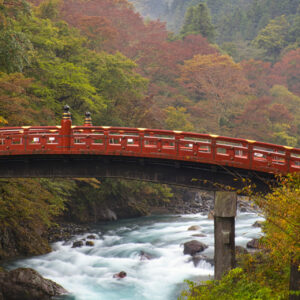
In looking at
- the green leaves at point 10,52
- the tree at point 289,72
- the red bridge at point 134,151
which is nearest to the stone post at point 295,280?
the red bridge at point 134,151

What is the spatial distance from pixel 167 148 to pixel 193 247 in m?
10.9

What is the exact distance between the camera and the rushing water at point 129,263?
21239 millimetres

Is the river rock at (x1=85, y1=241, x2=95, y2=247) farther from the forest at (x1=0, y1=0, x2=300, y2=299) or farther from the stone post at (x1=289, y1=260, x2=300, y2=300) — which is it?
the stone post at (x1=289, y1=260, x2=300, y2=300)

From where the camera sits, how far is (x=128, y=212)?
37281 mm

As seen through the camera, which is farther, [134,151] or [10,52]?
[10,52]

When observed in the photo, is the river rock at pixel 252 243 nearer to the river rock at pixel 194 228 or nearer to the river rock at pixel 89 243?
the river rock at pixel 194 228

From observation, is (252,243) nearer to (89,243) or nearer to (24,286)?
(89,243)

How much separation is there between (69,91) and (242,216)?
63.1 feet

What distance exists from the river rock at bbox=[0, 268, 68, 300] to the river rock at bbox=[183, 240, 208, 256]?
30.3ft

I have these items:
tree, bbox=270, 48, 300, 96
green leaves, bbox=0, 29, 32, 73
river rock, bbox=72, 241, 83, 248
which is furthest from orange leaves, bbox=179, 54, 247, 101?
green leaves, bbox=0, 29, 32, 73

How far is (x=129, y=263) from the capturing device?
→ 24922 mm

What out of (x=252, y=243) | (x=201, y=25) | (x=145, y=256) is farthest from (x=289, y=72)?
(x=145, y=256)

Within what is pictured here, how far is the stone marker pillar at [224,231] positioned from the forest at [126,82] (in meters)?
10.0

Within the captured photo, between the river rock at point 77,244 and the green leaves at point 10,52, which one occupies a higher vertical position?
the green leaves at point 10,52
